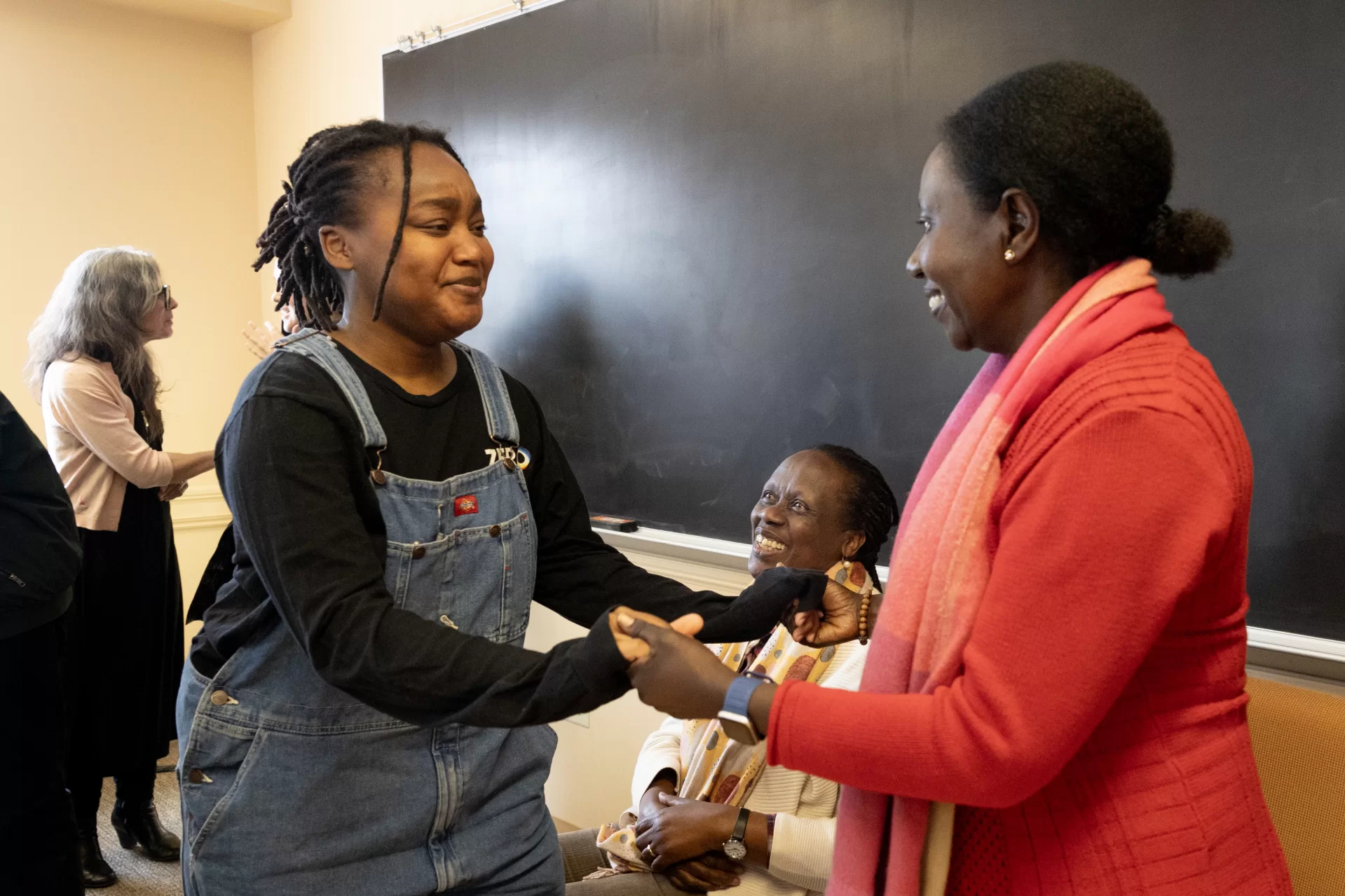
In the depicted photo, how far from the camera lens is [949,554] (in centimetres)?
110

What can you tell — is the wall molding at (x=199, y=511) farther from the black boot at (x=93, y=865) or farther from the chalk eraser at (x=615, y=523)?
the chalk eraser at (x=615, y=523)

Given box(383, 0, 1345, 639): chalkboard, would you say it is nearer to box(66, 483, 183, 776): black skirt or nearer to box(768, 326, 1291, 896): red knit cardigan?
box(768, 326, 1291, 896): red knit cardigan

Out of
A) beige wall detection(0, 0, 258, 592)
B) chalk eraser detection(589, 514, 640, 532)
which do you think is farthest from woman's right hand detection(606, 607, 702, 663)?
beige wall detection(0, 0, 258, 592)

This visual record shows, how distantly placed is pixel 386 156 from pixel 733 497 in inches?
62.8


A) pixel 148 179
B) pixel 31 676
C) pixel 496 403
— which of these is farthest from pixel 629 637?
pixel 148 179

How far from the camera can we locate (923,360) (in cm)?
233

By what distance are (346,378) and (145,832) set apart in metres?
2.83

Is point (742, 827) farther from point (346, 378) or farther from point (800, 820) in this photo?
point (346, 378)

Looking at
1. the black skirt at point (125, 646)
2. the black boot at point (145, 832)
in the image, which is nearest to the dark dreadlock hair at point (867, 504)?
the black skirt at point (125, 646)

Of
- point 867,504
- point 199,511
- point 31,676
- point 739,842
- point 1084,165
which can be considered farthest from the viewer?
point 199,511

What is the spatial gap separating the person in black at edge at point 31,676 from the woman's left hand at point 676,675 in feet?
4.89

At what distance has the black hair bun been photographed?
114 centimetres

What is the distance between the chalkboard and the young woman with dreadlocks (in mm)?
1013

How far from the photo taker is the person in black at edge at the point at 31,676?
2.02 m
